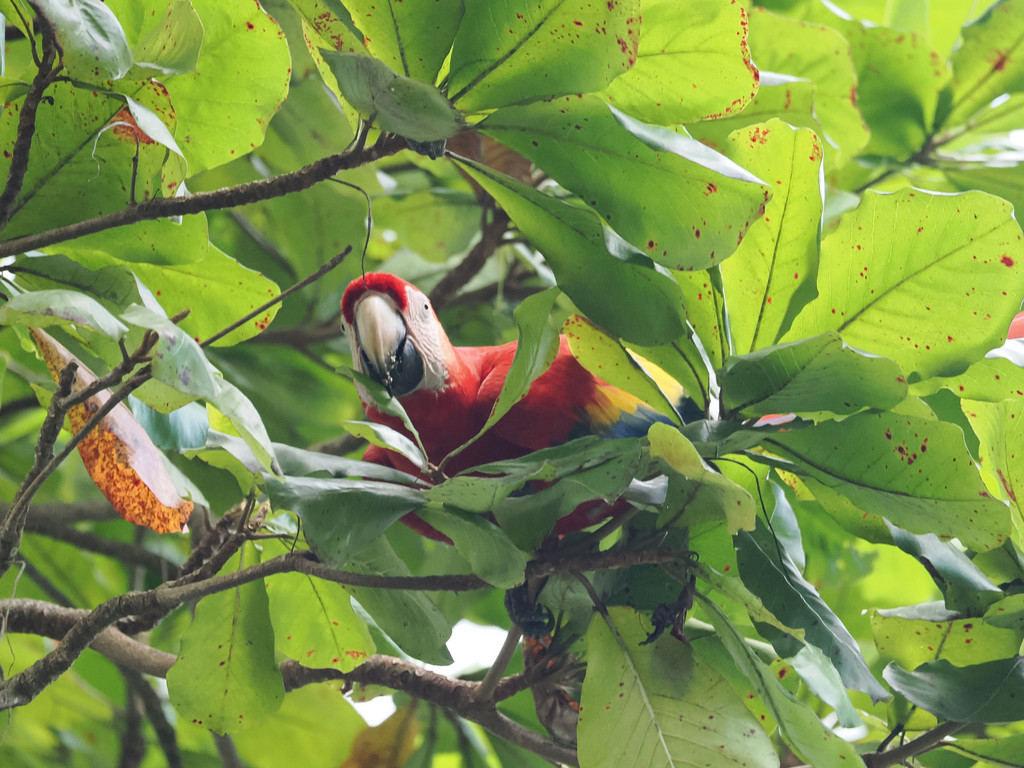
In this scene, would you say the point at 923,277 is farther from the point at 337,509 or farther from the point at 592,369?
the point at 337,509

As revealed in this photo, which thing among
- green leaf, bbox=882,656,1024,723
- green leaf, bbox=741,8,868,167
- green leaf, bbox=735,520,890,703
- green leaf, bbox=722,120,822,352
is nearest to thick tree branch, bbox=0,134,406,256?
green leaf, bbox=722,120,822,352

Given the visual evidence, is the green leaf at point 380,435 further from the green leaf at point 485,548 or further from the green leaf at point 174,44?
the green leaf at point 174,44

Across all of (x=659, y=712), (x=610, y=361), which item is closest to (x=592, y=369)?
(x=610, y=361)

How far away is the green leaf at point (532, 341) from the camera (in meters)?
0.52

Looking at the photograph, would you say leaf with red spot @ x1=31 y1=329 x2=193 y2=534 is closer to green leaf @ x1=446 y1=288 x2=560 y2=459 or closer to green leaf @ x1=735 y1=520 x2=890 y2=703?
green leaf @ x1=446 y1=288 x2=560 y2=459

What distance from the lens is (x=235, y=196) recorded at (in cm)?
47

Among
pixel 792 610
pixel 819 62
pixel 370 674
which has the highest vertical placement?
pixel 819 62

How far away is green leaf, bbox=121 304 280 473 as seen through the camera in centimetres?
38

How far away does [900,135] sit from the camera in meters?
1.12

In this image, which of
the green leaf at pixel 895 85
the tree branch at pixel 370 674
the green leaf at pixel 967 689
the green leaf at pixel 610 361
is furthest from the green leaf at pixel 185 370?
the green leaf at pixel 895 85

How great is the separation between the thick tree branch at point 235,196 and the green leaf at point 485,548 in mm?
197

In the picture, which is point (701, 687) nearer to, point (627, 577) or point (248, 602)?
point (627, 577)

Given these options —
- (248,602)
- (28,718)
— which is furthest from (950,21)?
(28,718)

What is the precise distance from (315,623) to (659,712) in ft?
0.98
